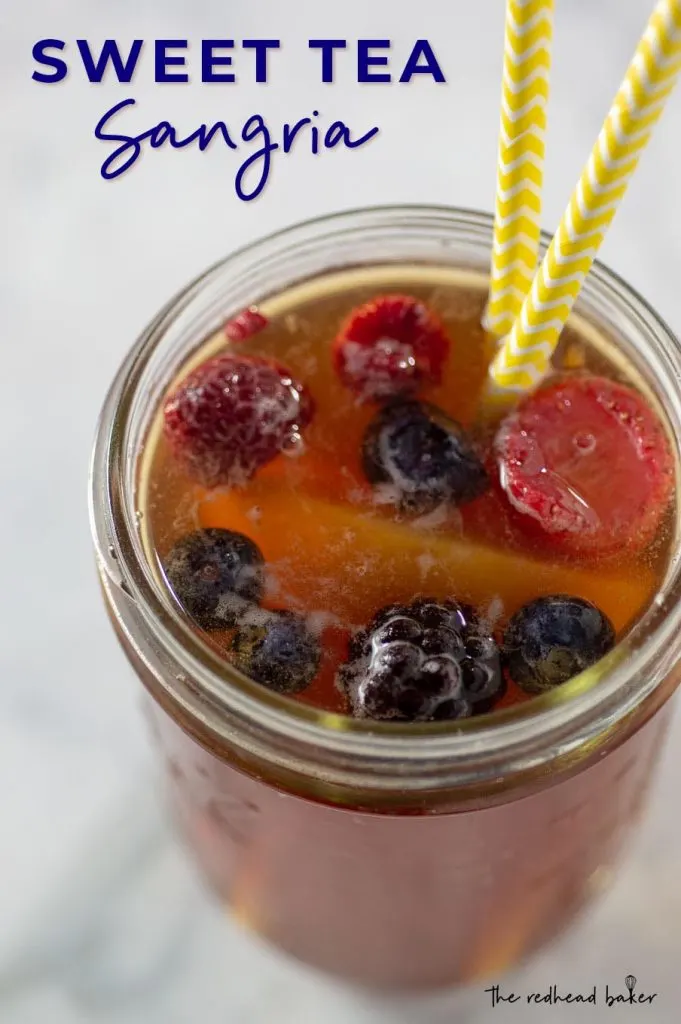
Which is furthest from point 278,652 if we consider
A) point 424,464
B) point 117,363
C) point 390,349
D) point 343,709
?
point 117,363

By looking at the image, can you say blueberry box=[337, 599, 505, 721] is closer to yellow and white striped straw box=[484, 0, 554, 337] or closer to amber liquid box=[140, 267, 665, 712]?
amber liquid box=[140, 267, 665, 712]

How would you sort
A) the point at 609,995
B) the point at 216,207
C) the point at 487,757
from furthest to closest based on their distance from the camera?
1. the point at 216,207
2. the point at 609,995
3. the point at 487,757

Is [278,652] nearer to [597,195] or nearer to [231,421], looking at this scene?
[231,421]

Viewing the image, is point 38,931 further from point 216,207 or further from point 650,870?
point 216,207

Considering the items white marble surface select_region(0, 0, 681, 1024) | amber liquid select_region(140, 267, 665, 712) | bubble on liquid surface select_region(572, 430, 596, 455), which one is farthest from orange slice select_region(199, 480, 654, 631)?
white marble surface select_region(0, 0, 681, 1024)

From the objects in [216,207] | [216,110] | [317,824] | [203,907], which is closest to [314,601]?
[317,824]

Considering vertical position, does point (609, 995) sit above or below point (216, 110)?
below
